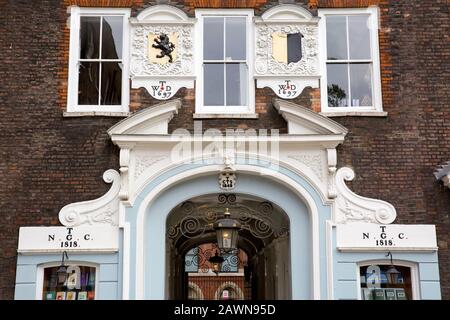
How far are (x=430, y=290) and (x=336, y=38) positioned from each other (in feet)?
15.2

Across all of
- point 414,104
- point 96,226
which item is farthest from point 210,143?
point 414,104

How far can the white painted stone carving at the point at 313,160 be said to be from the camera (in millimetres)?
12086

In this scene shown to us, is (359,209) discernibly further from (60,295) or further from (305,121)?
(60,295)

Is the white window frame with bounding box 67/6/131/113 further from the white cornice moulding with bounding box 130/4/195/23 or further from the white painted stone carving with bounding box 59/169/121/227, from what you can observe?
the white painted stone carving with bounding box 59/169/121/227

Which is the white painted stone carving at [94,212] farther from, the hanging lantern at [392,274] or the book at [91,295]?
the hanging lantern at [392,274]

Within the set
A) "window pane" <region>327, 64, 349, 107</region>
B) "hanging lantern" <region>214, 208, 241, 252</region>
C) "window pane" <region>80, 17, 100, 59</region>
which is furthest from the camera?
"hanging lantern" <region>214, 208, 241, 252</region>

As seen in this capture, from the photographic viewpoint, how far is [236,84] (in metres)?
12.7

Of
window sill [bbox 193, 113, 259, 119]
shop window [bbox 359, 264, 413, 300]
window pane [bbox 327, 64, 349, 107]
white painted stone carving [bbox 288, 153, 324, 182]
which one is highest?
window pane [bbox 327, 64, 349, 107]

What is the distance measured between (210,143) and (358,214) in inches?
107

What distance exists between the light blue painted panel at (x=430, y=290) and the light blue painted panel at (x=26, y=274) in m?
6.27

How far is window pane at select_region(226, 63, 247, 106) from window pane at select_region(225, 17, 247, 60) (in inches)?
7.1

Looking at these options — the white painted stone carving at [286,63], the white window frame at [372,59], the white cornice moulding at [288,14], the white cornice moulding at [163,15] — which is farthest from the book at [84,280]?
the white cornice moulding at [288,14]

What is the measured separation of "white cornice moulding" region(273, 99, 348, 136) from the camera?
470 inches

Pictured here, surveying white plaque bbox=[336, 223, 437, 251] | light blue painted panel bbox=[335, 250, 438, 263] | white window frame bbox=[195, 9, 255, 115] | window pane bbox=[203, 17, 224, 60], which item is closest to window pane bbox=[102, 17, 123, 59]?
white window frame bbox=[195, 9, 255, 115]
